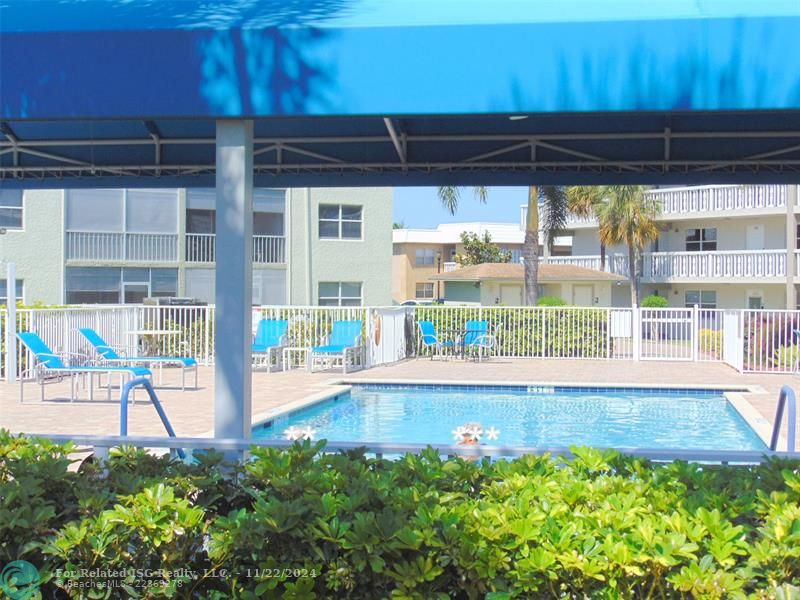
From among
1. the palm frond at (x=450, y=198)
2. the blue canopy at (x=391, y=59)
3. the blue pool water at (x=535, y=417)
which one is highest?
the palm frond at (x=450, y=198)

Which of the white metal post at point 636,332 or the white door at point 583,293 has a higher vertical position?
the white door at point 583,293

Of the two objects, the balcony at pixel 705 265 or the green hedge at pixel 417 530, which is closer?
the green hedge at pixel 417 530

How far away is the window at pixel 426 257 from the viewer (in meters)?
61.2

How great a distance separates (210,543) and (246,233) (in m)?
2.58

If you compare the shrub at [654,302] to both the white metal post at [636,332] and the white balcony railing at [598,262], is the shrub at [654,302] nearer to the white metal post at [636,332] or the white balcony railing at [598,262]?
the white balcony railing at [598,262]

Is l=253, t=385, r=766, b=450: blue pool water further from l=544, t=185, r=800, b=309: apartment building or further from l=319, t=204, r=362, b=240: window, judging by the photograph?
l=544, t=185, r=800, b=309: apartment building

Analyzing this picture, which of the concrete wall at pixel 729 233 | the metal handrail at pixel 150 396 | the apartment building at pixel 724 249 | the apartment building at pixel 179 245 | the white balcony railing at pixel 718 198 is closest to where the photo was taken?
the metal handrail at pixel 150 396

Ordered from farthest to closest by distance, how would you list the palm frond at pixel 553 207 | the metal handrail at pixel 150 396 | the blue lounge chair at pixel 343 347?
1. the palm frond at pixel 553 207
2. the blue lounge chair at pixel 343 347
3. the metal handrail at pixel 150 396

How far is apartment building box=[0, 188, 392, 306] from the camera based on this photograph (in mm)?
27781

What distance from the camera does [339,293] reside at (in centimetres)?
3164

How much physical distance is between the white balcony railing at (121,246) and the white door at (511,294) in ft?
59.4

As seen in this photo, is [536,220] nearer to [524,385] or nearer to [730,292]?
[524,385]

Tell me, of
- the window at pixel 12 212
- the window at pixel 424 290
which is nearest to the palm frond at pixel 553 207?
the window at pixel 12 212

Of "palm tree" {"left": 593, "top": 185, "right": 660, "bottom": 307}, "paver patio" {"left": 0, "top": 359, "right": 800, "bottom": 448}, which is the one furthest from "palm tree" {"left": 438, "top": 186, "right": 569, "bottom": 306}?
"palm tree" {"left": 593, "top": 185, "right": 660, "bottom": 307}
